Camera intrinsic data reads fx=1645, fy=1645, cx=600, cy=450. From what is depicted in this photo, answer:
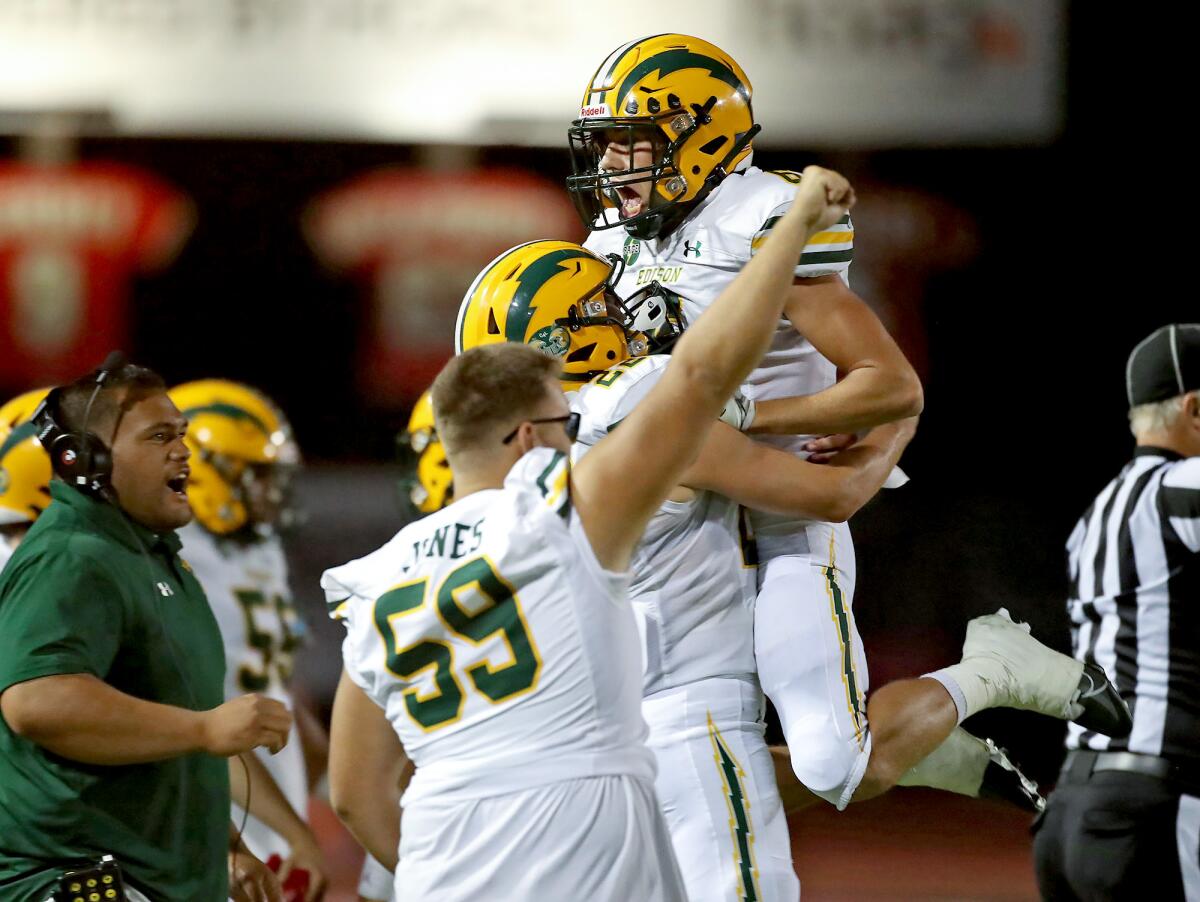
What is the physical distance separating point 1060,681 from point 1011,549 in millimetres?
5217

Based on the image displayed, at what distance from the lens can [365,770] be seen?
7.90 feet

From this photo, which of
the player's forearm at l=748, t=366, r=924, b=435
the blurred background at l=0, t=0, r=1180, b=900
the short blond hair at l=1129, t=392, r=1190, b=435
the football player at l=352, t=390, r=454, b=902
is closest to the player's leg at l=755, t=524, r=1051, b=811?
the player's forearm at l=748, t=366, r=924, b=435

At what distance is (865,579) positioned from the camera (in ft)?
27.7

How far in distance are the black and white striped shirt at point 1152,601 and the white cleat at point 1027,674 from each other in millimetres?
667

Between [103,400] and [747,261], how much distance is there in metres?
1.23

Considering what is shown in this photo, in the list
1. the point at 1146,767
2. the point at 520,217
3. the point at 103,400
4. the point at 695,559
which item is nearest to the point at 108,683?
the point at 103,400

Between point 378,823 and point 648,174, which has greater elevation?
point 648,174

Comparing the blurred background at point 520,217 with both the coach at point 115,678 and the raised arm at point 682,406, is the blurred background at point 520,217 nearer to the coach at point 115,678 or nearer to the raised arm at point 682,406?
the coach at point 115,678

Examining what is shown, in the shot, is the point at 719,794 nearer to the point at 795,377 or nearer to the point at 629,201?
the point at 795,377

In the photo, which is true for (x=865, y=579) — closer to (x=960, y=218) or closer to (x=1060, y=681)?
(x=960, y=218)

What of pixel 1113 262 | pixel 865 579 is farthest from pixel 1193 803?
pixel 1113 262

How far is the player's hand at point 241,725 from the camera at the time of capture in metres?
2.73

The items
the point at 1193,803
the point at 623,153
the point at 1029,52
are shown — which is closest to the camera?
the point at 623,153

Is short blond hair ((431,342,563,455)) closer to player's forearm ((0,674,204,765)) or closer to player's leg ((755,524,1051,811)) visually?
player's forearm ((0,674,204,765))
